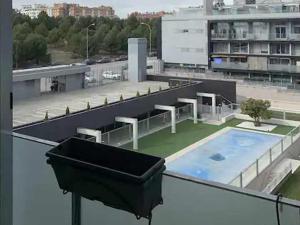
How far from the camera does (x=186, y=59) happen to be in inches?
642

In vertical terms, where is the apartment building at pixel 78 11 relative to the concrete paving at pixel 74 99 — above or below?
above

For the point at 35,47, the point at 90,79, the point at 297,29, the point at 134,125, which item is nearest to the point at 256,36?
the point at 297,29

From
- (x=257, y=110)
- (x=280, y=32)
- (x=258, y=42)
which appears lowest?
(x=257, y=110)

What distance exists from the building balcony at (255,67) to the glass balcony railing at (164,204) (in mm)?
13759

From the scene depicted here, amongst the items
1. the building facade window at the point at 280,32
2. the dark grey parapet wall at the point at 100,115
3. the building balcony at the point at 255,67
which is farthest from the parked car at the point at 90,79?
the building facade window at the point at 280,32

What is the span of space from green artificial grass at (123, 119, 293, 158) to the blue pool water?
36 centimetres

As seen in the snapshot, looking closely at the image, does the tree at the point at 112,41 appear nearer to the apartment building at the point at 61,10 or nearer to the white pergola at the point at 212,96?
the apartment building at the point at 61,10

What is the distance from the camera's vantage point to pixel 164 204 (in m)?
0.77

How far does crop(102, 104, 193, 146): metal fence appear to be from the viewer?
287 inches

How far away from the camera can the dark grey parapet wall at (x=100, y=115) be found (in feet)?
19.7

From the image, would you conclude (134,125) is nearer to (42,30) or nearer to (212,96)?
(212,96)

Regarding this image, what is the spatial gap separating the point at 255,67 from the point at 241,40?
1108 mm

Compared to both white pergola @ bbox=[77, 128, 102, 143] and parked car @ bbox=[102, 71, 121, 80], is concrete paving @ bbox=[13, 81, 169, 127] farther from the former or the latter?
parked car @ bbox=[102, 71, 121, 80]

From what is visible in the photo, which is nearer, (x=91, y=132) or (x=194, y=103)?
(x=91, y=132)
